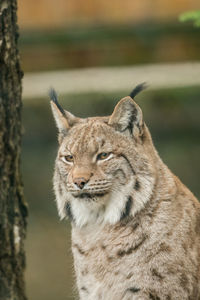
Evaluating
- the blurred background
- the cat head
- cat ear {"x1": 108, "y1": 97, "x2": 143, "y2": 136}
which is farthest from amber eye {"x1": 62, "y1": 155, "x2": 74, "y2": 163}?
the blurred background

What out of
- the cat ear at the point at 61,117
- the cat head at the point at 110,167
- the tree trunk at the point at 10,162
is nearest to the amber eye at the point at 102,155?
the cat head at the point at 110,167

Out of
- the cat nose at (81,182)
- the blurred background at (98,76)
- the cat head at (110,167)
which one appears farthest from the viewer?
the blurred background at (98,76)

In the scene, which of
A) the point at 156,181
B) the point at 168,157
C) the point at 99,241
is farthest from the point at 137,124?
the point at 168,157

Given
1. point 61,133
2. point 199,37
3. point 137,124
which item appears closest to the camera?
point 137,124

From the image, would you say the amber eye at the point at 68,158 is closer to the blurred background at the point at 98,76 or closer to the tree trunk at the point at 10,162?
the tree trunk at the point at 10,162

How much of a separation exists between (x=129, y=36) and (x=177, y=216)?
480cm

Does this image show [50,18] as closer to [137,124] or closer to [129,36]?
[129,36]

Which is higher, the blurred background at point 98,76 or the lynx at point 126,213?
the blurred background at point 98,76

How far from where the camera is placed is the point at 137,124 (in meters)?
6.18

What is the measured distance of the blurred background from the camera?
10.4m

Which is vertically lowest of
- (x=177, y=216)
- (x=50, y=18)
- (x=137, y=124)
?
(x=177, y=216)

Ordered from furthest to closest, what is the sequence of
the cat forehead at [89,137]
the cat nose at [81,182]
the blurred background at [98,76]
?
1. the blurred background at [98,76]
2. the cat forehead at [89,137]
3. the cat nose at [81,182]

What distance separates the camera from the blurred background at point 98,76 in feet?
34.0

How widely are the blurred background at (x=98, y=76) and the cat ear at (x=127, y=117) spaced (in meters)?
3.95
